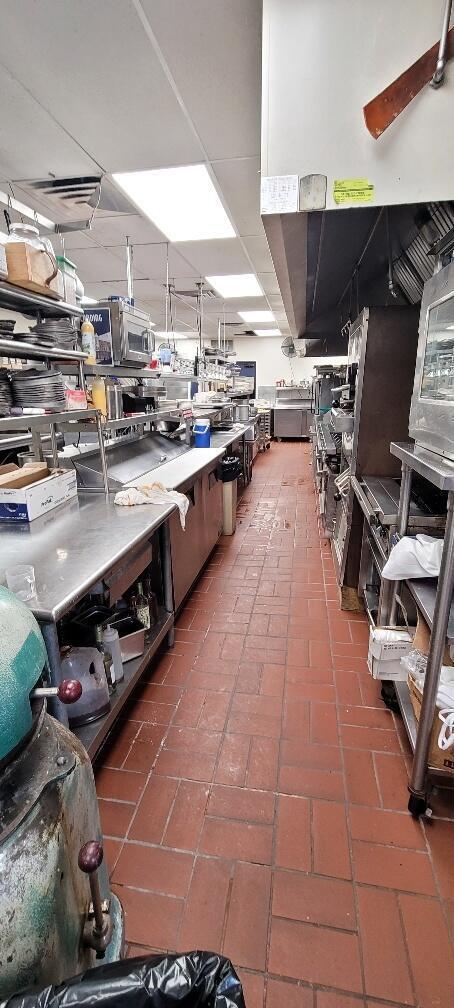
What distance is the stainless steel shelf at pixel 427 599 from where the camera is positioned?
4.59ft

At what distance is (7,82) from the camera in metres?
A: 2.30

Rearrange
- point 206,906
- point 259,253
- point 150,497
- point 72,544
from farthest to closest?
1. point 259,253
2. point 150,497
3. point 72,544
4. point 206,906

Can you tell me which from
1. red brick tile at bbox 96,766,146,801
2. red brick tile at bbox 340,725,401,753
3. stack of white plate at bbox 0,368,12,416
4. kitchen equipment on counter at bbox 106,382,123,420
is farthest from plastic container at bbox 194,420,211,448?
red brick tile at bbox 96,766,146,801

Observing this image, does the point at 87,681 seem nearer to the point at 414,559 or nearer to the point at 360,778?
the point at 360,778

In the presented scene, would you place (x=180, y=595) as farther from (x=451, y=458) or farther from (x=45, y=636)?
(x=451, y=458)

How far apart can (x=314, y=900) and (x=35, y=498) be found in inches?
75.4

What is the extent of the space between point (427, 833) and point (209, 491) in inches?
104

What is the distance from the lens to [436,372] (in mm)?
1564

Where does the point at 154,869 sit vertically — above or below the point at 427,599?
below

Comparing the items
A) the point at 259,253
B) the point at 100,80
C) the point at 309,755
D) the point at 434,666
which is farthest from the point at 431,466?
the point at 259,253

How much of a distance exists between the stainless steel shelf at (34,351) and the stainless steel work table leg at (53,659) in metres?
1.09

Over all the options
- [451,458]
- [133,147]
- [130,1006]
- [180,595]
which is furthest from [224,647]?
[133,147]

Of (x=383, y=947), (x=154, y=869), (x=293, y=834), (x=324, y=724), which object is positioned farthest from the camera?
(x=324, y=724)

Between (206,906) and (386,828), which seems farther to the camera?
(386,828)
